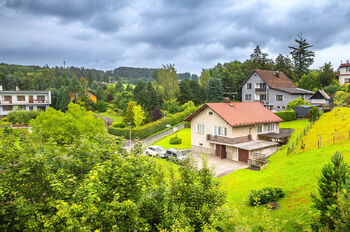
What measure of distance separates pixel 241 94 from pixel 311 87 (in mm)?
19562

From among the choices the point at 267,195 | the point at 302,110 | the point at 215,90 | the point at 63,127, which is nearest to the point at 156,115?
the point at 215,90

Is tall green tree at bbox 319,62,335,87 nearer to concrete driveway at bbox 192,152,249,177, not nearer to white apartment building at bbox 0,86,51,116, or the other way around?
concrete driveway at bbox 192,152,249,177

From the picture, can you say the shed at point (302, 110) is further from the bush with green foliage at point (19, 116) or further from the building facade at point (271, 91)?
the bush with green foliage at point (19, 116)

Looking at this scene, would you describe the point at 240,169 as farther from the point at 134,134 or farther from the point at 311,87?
the point at 311,87

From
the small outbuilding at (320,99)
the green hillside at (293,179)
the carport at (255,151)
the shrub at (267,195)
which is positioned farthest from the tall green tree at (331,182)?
Result: the small outbuilding at (320,99)

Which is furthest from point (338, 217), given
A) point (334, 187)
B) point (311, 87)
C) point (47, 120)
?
point (311, 87)

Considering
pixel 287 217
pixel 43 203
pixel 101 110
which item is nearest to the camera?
pixel 43 203

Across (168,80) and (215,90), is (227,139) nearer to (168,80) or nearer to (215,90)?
(215,90)

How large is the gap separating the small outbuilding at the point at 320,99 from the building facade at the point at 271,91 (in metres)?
2.78

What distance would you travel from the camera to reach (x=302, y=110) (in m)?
50.0

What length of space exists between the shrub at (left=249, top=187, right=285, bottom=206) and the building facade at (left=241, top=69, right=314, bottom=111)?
47.4 meters

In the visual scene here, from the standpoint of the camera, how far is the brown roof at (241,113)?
3425 cm

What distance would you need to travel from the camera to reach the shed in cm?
Answer: 4966

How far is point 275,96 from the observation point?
6294 cm
